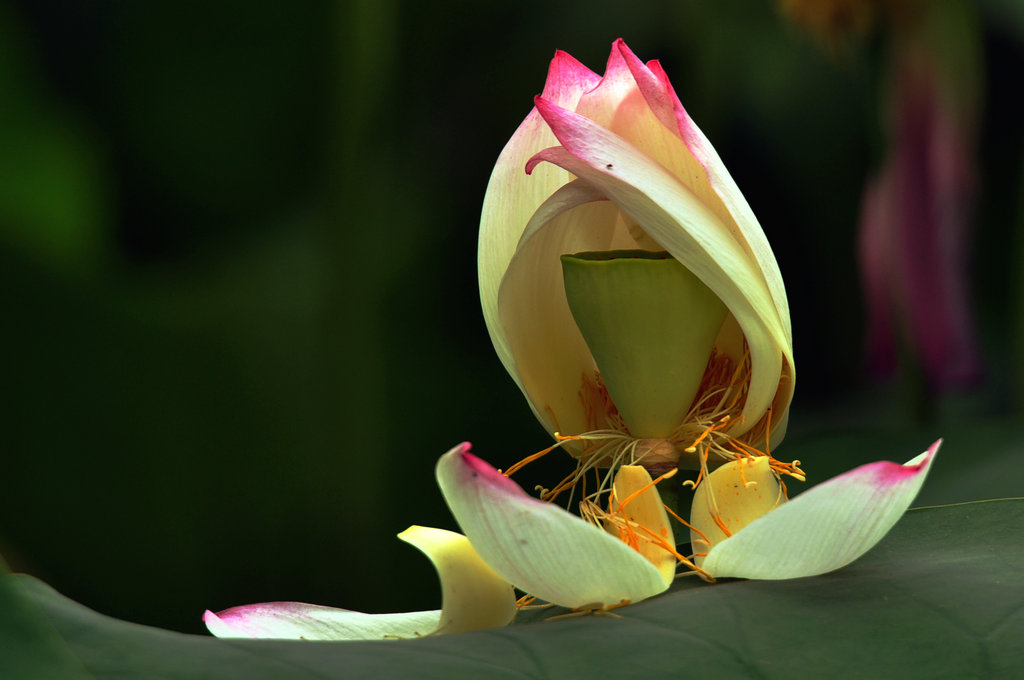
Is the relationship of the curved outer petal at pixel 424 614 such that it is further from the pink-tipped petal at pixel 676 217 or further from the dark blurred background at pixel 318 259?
the dark blurred background at pixel 318 259

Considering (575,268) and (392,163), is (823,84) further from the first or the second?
(575,268)

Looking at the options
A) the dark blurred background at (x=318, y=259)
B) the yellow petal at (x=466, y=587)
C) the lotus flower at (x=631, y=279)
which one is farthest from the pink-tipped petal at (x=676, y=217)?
the dark blurred background at (x=318, y=259)

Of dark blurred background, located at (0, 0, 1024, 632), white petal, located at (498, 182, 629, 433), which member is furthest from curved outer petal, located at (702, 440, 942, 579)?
dark blurred background, located at (0, 0, 1024, 632)

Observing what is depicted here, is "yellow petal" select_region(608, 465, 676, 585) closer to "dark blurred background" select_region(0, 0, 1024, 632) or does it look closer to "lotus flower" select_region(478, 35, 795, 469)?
"lotus flower" select_region(478, 35, 795, 469)

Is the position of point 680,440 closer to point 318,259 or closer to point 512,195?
point 512,195

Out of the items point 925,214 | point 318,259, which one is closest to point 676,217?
point 925,214

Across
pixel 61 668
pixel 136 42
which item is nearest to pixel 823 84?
pixel 136 42

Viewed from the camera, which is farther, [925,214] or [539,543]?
[925,214]
